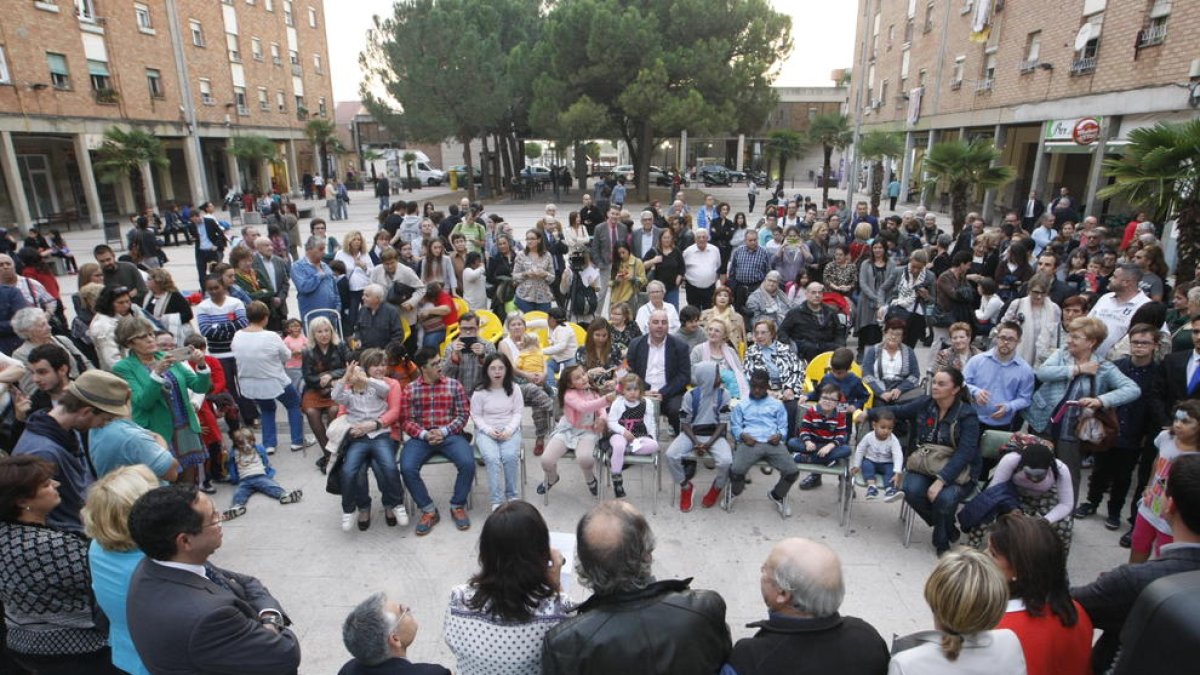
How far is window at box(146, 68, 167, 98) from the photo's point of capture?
25.8 metres

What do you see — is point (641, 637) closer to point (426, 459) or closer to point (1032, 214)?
point (426, 459)

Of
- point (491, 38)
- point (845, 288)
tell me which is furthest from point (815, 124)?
point (845, 288)

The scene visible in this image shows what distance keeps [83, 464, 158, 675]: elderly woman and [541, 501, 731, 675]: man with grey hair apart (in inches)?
61.6

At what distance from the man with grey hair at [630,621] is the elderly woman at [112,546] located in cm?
156

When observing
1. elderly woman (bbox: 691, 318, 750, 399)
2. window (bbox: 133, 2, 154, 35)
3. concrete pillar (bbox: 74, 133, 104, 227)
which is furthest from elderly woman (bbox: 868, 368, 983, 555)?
window (bbox: 133, 2, 154, 35)

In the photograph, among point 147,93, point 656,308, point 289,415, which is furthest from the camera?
point 147,93

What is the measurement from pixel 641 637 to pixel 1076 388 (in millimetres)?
4357

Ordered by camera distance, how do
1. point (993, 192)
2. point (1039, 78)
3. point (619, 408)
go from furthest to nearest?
point (993, 192) < point (1039, 78) < point (619, 408)

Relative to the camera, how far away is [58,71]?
2166 centimetres

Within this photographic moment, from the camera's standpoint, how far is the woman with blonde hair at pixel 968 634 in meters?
1.96

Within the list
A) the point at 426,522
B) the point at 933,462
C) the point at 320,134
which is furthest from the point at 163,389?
the point at 320,134

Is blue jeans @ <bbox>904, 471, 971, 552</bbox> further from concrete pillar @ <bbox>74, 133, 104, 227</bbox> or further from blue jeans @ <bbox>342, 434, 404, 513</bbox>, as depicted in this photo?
concrete pillar @ <bbox>74, 133, 104, 227</bbox>

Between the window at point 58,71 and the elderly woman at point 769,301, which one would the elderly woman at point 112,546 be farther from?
the window at point 58,71

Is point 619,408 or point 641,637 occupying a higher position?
point 641,637
